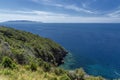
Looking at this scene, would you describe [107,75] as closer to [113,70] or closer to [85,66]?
[113,70]

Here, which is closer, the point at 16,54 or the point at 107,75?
the point at 16,54

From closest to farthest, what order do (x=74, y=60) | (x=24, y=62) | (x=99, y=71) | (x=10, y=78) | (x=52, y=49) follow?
(x=10, y=78) < (x=24, y=62) < (x=99, y=71) < (x=74, y=60) < (x=52, y=49)

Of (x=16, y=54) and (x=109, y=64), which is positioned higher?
(x=16, y=54)

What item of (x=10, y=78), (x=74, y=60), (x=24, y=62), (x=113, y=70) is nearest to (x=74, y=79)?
(x=24, y=62)

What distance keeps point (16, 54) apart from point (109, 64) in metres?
55.9

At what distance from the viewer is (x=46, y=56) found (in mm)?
83875

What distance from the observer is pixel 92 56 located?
331ft

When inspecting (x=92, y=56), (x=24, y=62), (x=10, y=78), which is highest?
(x=10, y=78)

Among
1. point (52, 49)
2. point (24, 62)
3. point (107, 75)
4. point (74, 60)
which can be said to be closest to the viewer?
point (24, 62)

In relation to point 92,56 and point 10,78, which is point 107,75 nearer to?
point 92,56

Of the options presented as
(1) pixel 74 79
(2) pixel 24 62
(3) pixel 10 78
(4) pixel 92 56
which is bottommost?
(4) pixel 92 56

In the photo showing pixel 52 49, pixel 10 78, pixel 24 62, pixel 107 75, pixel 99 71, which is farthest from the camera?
pixel 52 49

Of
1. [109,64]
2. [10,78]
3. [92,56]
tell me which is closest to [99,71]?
[109,64]

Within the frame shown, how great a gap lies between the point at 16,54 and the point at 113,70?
154 feet
